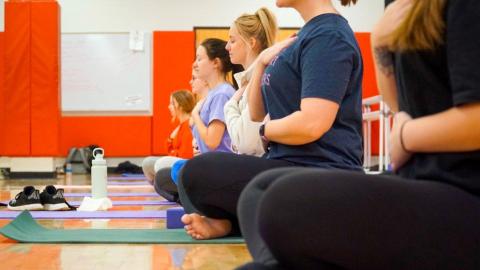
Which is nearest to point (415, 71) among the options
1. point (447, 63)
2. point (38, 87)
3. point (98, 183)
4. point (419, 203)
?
point (447, 63)

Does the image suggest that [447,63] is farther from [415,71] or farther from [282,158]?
[282,158]

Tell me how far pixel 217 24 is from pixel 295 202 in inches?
305

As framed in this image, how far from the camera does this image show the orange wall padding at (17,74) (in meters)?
6.56

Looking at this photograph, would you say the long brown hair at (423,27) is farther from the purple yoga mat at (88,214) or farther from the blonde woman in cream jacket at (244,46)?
the purple yoga mat at (88,214)

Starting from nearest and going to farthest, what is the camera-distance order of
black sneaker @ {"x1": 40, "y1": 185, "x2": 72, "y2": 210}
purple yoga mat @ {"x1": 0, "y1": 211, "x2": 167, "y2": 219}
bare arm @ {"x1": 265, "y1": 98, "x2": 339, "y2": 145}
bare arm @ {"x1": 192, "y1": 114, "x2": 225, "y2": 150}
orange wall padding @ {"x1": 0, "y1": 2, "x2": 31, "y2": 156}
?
bare arm @ {"x1": 265, "y1": 98, "x2": 339, "y2": 145}, bare arm @ {"x1": 192, "y1": 114, "x2": 225, "y2": 150}, purple yoga mat @ {"x1": 0, "y1": 211, "x2": 167, "y2": 219}, black sneaker @ {"x1": 40, "y1": 185, "x2": 72, "y2": 210}, orange wall padding @ {"x1": 0, "y1": 2, "x2": 31, "y2": 156}

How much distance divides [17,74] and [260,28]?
496cm

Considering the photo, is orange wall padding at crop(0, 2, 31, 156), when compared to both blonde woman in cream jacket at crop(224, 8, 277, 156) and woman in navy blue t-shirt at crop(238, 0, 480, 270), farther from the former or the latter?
woman in navy blue t-shirt at crop(238, 0, 480, 270)

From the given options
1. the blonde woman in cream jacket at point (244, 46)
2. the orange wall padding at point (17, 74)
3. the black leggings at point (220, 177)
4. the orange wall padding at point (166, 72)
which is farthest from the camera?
the orange wall padding at point (166, 72)

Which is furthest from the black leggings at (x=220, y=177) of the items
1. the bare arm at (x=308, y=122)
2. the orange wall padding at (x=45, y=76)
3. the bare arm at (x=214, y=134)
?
the orange wall padding at (x=45, y=76)

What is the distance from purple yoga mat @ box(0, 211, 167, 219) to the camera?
9.14 feet

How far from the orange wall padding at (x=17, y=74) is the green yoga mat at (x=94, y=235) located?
458cm

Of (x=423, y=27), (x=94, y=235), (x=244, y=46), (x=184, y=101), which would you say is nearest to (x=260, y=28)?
(x=244, y=46)

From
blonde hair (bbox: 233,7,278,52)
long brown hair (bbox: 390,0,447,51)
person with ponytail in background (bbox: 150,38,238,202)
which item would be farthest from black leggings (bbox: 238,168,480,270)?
person with ponytail in background (bbox: 150,38,238,202)

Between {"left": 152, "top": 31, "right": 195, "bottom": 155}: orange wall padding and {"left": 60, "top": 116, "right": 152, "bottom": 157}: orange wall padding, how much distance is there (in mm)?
145
